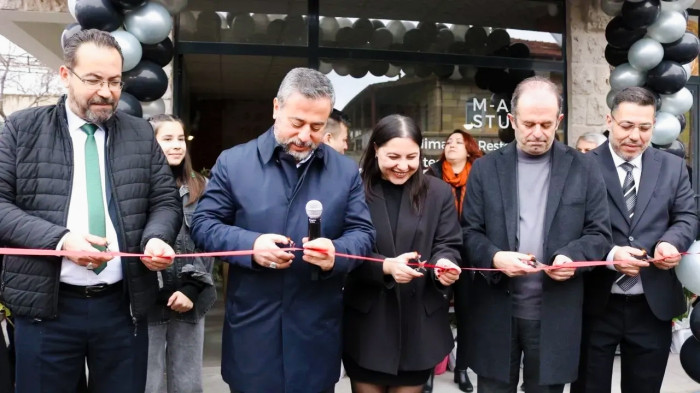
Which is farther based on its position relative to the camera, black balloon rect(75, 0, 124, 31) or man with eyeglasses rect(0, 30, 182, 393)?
black balloon rect(75, 0, 124, 31)

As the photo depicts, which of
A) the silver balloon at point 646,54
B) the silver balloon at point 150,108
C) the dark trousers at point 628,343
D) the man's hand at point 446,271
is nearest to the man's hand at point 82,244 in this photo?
the man's hand at point 446,271

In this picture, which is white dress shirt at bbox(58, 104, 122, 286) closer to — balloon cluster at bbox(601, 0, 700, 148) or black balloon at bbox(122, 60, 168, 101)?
black balloon at bbox(122, 60, 168, 101)

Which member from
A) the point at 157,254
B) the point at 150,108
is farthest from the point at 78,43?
the point at 150,108

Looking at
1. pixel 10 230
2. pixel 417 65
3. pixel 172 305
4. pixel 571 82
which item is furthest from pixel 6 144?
pixel 571 82

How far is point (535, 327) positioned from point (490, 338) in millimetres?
210

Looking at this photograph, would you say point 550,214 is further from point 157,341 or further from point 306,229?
point 157,341

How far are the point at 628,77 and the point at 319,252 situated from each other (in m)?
4.14

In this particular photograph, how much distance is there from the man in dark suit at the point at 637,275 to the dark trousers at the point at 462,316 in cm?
64

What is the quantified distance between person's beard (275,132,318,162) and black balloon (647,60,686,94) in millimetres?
3954

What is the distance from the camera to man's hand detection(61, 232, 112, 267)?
7.16 ft

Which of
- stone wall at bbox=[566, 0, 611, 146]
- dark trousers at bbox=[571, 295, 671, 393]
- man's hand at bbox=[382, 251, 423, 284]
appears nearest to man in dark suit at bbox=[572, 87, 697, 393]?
dark trousers at bbox=[571, 295, 671, 393]

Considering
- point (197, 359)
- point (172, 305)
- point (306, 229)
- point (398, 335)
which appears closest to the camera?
point (306, 229)

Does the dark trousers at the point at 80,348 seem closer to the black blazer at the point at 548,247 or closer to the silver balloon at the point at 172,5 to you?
the black blazer at the point at 548,247

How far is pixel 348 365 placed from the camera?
2818mm
